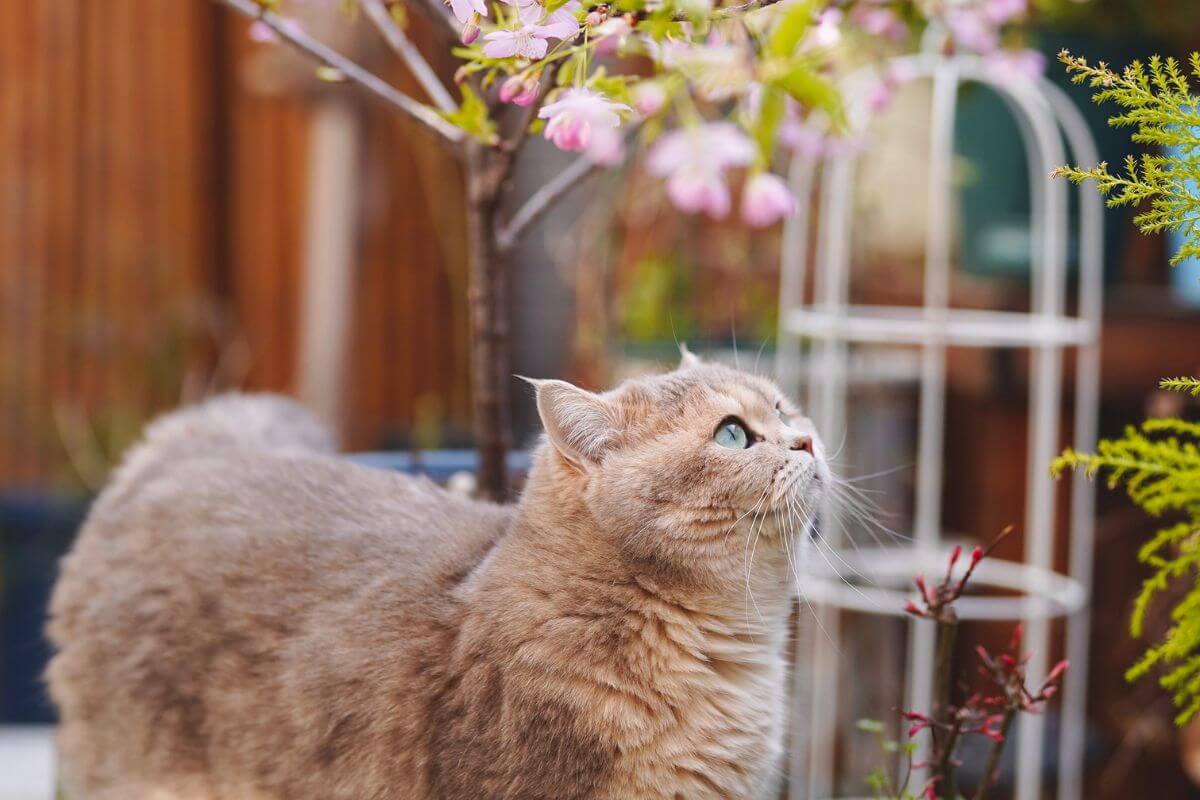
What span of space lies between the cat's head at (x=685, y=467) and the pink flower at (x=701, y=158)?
Result: 41 cm

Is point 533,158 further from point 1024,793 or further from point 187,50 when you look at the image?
point 1024,793

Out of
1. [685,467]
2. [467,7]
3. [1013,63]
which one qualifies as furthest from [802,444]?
[1013,63]

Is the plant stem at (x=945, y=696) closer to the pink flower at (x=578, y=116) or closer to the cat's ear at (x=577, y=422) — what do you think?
the cat's ear at (x=577, y=422)


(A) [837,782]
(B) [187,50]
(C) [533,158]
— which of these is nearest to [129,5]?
(B) [187,50]

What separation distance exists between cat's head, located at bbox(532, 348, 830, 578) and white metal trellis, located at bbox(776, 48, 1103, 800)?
3.20ft

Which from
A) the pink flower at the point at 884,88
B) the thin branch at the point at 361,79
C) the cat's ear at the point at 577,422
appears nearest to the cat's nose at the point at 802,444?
the cat's ear at the point at 577,422

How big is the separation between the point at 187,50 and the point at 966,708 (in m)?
3.99

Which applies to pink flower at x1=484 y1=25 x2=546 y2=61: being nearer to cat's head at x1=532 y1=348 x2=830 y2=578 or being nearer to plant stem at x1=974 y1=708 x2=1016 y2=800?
cat's head at x1=532 y1=348 x2=830 y2=578

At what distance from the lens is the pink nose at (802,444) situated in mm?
1337

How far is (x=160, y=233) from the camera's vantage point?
4.37m

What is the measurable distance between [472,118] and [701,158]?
572 millimetres

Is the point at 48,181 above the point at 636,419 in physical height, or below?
above

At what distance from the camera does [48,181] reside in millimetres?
4223

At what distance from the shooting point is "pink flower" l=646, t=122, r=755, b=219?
181 cm
